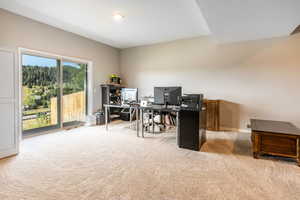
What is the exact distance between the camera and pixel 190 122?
2.86 m

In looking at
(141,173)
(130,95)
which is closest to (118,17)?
(130,95)

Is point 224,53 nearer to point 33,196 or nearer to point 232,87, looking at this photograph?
point 232,87

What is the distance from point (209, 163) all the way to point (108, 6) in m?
3.19

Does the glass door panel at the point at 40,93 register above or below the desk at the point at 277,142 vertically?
above

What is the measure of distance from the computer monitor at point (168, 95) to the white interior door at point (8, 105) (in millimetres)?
2540

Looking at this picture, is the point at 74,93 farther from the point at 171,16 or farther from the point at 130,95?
the point at 171,16

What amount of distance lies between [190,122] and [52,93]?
3.46 m

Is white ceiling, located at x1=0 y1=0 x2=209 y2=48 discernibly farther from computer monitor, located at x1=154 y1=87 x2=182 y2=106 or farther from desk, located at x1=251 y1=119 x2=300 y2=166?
desk, located at x1=251 y1=119 x2=300 y2=166

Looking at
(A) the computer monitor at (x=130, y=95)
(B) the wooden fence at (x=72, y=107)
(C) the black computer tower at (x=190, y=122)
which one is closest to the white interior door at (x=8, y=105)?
(B) the wooden fence at (x=72, y=107)

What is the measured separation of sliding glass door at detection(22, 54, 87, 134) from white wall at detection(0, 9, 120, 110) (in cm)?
29

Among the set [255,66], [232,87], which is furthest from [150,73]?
[255,66]

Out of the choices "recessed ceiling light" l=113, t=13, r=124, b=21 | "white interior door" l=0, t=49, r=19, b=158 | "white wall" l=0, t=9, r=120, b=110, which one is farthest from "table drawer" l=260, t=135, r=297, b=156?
"white wall" l=0, t=9, r=120, b=110

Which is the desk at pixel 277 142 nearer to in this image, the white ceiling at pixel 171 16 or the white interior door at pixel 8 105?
the white ceiling at pixel 171 16

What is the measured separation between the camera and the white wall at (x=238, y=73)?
12.2 feet
